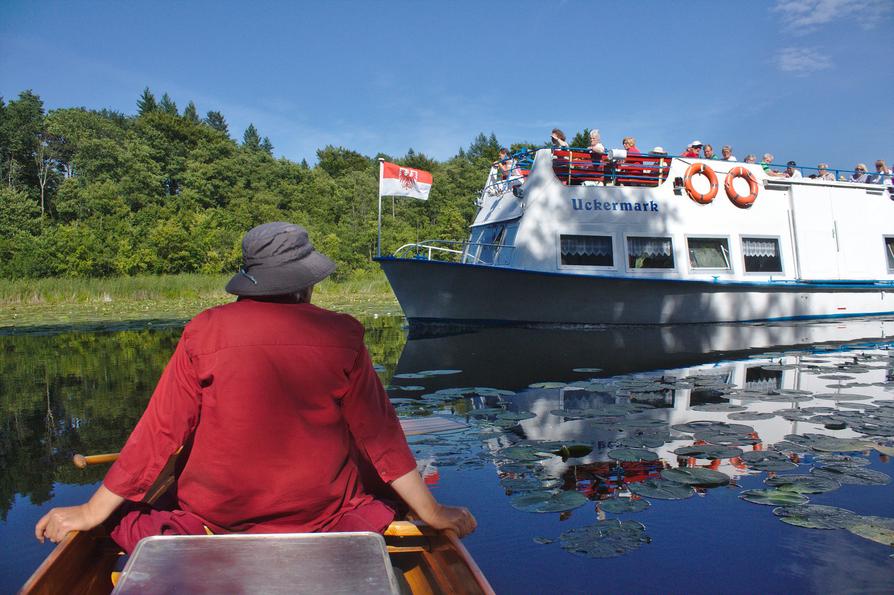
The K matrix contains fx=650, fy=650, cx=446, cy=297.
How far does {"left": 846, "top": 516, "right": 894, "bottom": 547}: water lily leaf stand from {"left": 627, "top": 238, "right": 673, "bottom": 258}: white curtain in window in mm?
10540

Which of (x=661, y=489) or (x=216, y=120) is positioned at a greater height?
(x=216, y=120)

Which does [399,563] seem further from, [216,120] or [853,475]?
[216,120]

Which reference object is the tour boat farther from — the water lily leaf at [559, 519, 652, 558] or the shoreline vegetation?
the water lily leaf at [559, 519, 652, 558]

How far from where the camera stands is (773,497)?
11.8 feet

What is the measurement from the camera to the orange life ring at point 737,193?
46.8 feet

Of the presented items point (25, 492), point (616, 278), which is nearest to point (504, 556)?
point (25, 492)

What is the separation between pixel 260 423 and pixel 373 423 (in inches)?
14.4

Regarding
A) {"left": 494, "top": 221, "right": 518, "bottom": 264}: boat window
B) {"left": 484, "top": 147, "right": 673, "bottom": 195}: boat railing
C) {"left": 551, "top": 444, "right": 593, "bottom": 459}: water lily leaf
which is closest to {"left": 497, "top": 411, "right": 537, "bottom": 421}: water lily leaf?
{"left": 551, "top": 444, "right": 593, "bottom": 459}: water lily leaf

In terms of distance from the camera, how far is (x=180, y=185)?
60.6m

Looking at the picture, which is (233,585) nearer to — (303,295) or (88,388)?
(303,295)

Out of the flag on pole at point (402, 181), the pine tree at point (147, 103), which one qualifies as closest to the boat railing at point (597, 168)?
the flag on pole at point (402, 181)

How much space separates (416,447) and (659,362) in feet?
17.1

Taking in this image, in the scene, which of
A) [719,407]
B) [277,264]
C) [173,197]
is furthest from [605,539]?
[173,197]

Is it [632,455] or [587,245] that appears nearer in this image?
[632,455]
